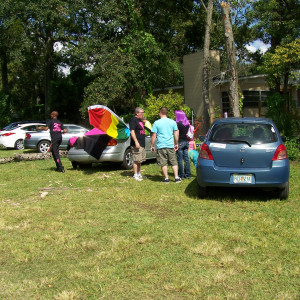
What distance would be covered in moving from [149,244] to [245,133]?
3176mm

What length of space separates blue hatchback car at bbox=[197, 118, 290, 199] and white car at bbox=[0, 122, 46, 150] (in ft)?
49.7

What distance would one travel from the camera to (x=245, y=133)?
22.7ft

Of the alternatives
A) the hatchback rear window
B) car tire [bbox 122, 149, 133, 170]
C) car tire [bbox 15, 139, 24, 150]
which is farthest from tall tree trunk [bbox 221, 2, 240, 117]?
car tire [bbox 15, 139, 24, 150]

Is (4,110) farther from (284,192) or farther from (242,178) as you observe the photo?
(284,192)

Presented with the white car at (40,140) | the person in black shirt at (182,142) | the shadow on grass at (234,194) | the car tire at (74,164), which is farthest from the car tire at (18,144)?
the shadow on grass at (234,194)

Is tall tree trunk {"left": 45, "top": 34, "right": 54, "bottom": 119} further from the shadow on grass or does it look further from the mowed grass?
the shadow on grass

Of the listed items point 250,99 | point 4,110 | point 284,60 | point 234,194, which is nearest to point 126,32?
point 250,99

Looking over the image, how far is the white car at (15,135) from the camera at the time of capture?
20.4 m

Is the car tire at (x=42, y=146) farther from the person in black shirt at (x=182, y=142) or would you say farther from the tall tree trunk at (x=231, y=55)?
the person in black shirt at (x=182, y=142)

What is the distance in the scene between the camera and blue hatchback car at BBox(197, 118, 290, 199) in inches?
260

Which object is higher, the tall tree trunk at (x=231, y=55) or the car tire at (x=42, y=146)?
the tall tree trunk at (x=231, y=55)

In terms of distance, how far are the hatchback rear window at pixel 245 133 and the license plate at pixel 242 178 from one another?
0.60 metres

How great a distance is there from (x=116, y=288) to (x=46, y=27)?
24.1 m

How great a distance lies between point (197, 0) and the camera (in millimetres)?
26375
